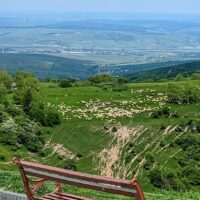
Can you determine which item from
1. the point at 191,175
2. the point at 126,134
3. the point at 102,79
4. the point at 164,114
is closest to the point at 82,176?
the point at 191,175

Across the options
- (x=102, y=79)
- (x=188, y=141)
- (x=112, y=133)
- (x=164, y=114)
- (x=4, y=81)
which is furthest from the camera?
(x=102, y=79)

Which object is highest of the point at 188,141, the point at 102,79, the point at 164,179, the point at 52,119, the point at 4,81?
the point at 164,179

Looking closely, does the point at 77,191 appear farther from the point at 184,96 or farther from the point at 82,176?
the point at 184,96

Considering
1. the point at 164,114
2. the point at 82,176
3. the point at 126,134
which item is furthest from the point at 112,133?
the point at 82,176

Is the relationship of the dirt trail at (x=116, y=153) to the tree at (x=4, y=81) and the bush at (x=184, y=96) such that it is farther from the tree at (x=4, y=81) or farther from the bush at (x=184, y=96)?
the tree at (x=4, y=81)

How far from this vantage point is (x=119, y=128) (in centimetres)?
7719

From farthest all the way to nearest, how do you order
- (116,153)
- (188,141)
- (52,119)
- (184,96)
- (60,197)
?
(184,96) < (52,119) < (188,141) < (116,153) < (60,197)

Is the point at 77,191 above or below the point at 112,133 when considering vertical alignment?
above

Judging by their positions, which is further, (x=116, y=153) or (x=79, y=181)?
(x=116, y=153)

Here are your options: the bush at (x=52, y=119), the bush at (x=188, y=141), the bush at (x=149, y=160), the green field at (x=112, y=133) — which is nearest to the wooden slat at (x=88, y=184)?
the green field at (x=112, y=133)

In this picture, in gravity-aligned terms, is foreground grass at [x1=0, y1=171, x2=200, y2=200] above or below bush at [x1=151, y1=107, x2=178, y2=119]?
above

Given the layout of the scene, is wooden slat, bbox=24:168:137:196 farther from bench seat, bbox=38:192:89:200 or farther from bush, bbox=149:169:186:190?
bush, bbox=149:169:186:190

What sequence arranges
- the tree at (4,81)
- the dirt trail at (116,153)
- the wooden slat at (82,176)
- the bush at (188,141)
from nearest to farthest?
the wooden slat at (82,176) → the dirt trail at (116,153) → the bush at (188,141) → the tree at (4,81)

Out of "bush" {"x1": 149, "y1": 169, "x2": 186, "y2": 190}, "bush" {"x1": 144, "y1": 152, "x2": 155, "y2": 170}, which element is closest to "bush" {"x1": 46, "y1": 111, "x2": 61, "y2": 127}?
"bush" {"x1": 144, "y1": 152, "x2": 155, "y2": 170}
